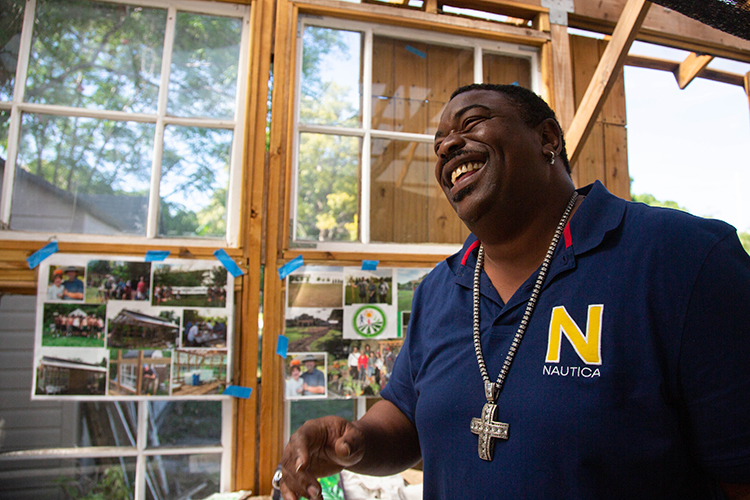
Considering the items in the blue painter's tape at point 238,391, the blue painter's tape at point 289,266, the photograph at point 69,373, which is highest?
the blue painter's tape at point 289,266

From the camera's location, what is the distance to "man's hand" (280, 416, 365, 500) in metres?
0.77

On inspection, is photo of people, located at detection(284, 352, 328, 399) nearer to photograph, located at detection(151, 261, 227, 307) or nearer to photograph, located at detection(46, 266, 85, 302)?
photograph, located at detection(151, 261, 227, 307)

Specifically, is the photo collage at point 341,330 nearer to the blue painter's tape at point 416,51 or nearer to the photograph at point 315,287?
the photograph at point 315,287

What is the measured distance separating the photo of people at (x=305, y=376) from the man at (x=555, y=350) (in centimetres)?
74

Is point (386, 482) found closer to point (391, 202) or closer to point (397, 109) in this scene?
point (391, 202)

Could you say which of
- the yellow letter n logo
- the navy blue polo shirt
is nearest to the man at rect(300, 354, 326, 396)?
the navy blue polo shirt

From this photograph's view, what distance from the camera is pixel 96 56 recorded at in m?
1.84

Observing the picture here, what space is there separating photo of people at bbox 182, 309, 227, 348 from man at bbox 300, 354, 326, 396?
0.34 meters

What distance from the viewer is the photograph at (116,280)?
1.63m

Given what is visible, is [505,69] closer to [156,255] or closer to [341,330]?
[341,330]

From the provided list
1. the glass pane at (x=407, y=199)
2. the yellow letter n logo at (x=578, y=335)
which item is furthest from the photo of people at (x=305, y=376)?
the yellow letter n logo at (x=578, y=335)

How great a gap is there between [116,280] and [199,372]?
0.48 m

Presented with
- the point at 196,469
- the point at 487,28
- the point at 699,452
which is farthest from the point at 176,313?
the point at 487,28

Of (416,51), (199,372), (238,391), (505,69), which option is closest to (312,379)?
(238,391)
